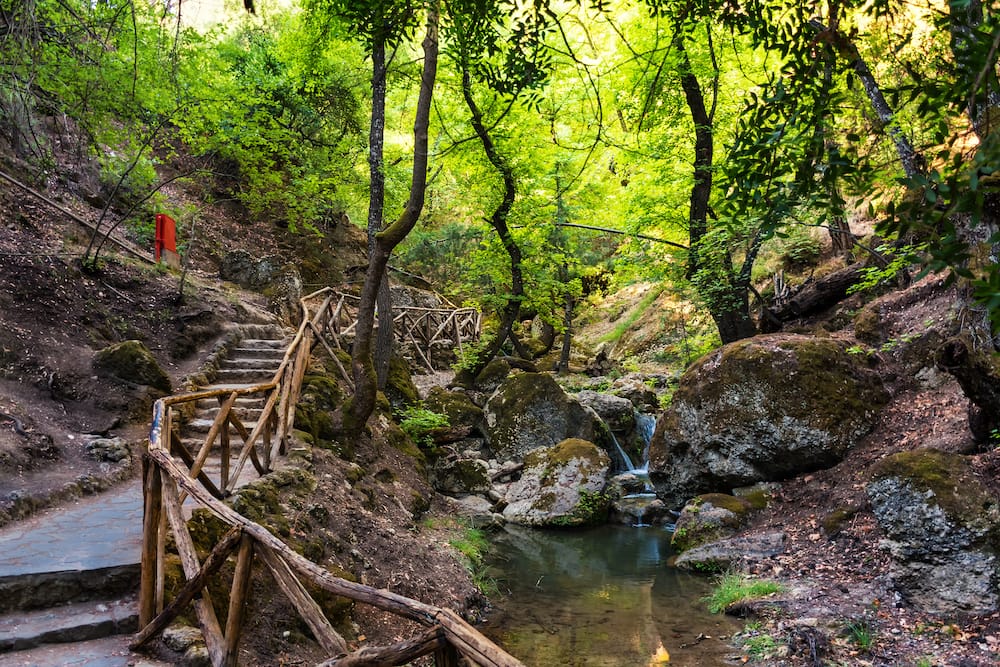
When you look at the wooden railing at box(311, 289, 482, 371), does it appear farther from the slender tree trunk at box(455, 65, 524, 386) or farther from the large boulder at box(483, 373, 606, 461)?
the large boulder at box(483, 373, 606, 461)

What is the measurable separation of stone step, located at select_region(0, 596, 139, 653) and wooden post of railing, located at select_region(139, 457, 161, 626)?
0.20 m

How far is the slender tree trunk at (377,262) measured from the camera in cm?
725

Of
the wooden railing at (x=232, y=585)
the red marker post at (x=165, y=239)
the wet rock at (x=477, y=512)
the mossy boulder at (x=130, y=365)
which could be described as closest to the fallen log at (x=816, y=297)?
the wet rock at (x=477, y=512)

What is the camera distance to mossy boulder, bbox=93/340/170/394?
7746 millimetres

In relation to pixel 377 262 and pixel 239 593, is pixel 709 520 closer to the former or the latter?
pixel 377 262

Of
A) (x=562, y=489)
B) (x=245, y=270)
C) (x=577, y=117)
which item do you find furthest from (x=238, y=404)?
(x=577, y=117)

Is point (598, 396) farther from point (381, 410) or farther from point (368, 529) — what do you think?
point (368, 529)

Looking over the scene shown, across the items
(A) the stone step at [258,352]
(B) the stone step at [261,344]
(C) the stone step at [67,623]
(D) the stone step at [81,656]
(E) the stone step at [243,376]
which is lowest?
(D) the stone step at [81,656]

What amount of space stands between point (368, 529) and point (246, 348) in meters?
5.20

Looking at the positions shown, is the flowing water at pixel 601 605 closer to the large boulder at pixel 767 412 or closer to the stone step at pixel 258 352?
the large boulder at pixel 767 412

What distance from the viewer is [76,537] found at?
15.9ft

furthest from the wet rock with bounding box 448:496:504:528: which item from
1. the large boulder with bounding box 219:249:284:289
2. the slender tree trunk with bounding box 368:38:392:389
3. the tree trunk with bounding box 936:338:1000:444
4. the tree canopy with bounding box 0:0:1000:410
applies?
the large boulder with bounding box 219:249:284:289

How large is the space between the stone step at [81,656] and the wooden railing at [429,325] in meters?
11.6

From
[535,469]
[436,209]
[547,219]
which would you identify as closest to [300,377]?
[535,469]
